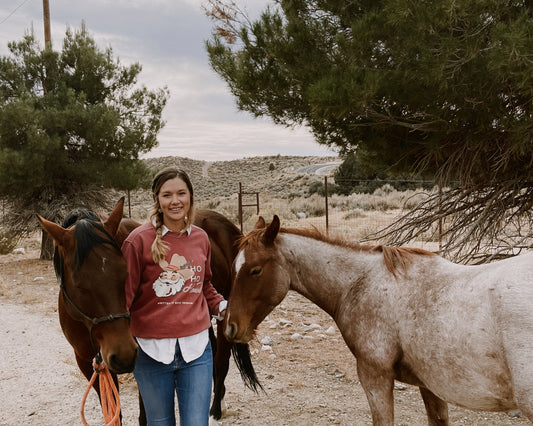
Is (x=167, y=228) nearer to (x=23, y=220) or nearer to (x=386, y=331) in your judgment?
(x=386, y=331)

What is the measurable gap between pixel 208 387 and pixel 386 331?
1083mm

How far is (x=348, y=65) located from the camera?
4664 mm

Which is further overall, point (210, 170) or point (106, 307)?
point (210, 170)

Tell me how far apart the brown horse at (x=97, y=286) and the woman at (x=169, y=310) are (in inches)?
3.2

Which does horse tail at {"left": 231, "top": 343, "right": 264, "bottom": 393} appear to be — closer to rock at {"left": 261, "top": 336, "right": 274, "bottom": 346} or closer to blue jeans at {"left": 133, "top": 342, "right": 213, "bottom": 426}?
rock at {"left": 261, "top": 336, "right": 274, "bottom": 346}

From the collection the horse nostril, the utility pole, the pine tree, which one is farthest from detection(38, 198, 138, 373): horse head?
the utility pole

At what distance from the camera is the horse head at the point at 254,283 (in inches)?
108

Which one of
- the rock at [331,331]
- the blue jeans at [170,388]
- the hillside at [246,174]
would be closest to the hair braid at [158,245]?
the blue jeans at [170,388]

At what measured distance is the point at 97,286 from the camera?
224 cm

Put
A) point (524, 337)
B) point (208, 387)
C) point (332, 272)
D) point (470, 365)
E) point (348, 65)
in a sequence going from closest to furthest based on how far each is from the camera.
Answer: point (524, 337) → point (470, 365) → point (208, 387) → point (332, 272) → point (348, 65)

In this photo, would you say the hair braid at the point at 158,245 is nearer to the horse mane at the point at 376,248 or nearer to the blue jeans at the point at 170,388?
the blue jeans at the point at 170,388

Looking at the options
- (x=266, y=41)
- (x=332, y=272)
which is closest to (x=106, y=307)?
(x=332, y=272)

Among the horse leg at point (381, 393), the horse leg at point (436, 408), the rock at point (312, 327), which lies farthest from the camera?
the rock at point (312, 327)

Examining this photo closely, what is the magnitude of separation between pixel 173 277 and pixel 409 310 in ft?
4.50
